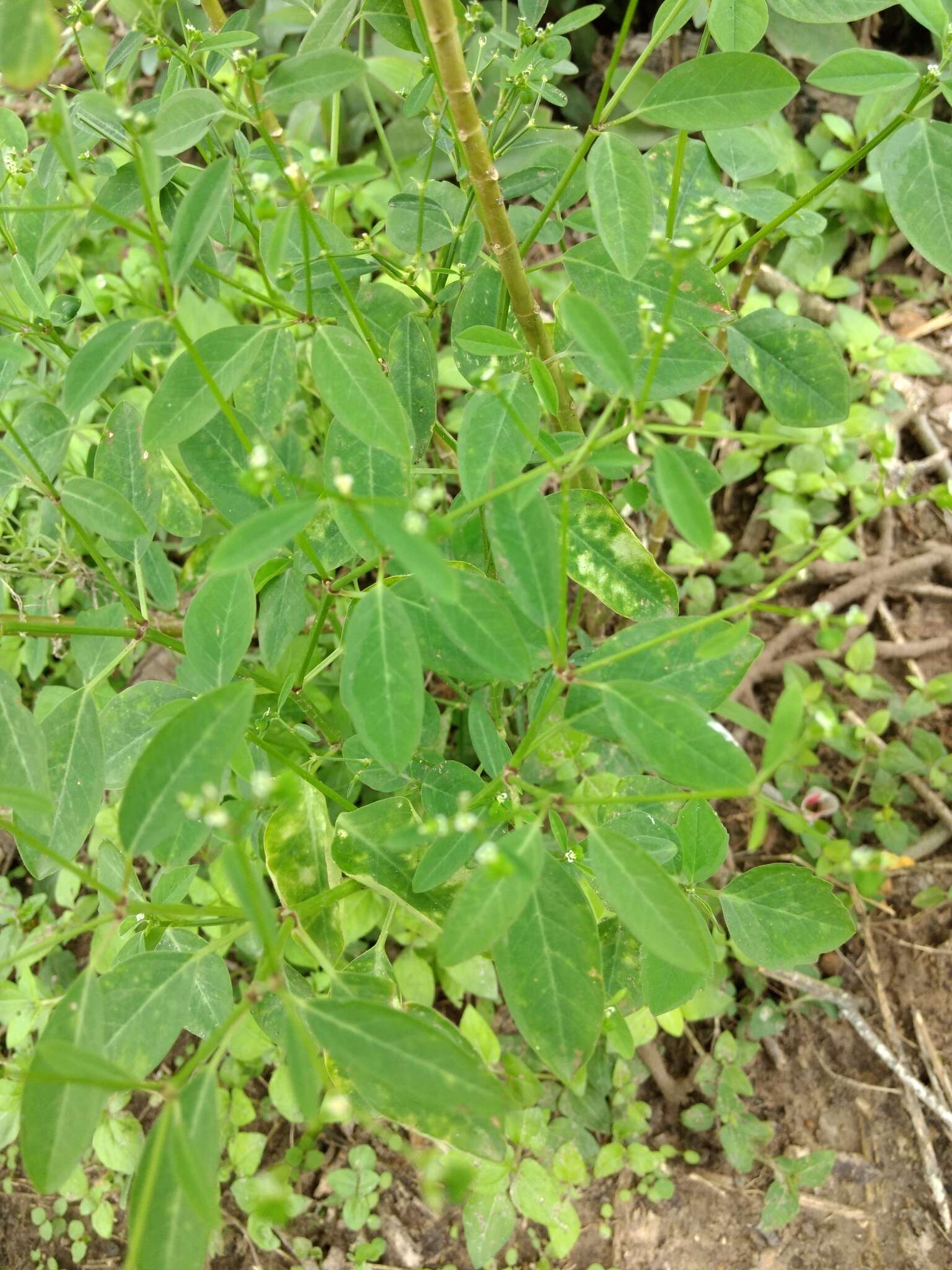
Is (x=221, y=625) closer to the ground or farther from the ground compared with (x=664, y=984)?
farther from the ground

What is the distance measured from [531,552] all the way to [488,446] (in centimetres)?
13

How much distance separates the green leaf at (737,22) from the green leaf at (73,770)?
1.00 metres

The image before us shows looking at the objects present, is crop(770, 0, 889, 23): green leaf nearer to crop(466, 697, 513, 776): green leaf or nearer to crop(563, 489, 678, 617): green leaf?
crop(563, 489, 678, 617): green leaf

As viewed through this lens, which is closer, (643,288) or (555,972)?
(555,972)

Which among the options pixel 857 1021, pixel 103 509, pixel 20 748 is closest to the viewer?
pixel 20 748

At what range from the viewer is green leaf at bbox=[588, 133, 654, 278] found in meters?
0.94

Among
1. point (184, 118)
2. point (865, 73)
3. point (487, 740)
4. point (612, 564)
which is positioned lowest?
point (487, 740)

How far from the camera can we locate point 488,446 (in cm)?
90

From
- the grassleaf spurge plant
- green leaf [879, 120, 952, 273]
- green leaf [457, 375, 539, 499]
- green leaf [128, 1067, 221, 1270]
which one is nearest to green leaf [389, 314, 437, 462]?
the grassleaf spurge plant

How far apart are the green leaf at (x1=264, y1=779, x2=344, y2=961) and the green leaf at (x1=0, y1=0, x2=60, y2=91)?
2.37ft

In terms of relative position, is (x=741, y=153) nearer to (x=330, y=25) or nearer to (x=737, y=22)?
(x=737, y=22)

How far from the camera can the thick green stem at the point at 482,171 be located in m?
0.90

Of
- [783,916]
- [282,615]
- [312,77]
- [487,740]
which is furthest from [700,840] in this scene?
[312,77]

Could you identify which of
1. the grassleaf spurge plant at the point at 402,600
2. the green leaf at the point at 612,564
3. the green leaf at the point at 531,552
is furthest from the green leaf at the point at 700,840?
the green leaf at the point at 531,552
